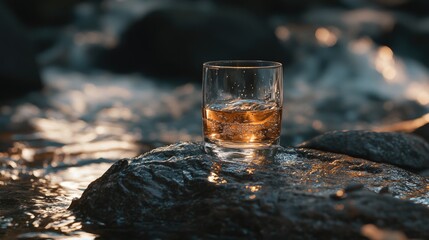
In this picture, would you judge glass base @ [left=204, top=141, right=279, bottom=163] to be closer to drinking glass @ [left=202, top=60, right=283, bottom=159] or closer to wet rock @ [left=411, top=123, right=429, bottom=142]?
drinking glass @ [left=202, top=60, right=283, bottom=159]

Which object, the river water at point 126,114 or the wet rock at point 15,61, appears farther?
the wet rock at point 15,61

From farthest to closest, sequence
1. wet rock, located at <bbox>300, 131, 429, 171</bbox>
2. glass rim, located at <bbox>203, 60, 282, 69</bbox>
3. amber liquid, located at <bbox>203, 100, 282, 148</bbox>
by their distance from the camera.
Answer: wet rock, located at <bbox>300, 131, 429, 171</bbox>, glass rim, located at <bbox>203, 60, 282, 69</bbox>, amber liquid, located at <bbox>203, 100, 282, 148</bbox>

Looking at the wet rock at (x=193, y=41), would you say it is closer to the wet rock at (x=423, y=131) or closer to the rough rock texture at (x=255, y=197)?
the wet rock at (x=423, y=131)

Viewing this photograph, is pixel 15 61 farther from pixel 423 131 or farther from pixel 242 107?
pixel 242 107

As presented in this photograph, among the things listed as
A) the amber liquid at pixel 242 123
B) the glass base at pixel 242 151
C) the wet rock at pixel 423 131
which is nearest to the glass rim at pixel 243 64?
the amber liquid at pixel 242 123

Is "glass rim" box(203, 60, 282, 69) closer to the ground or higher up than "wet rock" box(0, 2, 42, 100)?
higher up

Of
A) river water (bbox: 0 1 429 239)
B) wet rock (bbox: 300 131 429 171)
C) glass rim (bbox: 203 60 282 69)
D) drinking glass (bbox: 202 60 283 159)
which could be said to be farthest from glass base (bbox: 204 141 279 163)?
wet rock (bbox: 300 131 429 171)

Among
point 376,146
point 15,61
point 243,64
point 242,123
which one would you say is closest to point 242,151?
point 242,123
